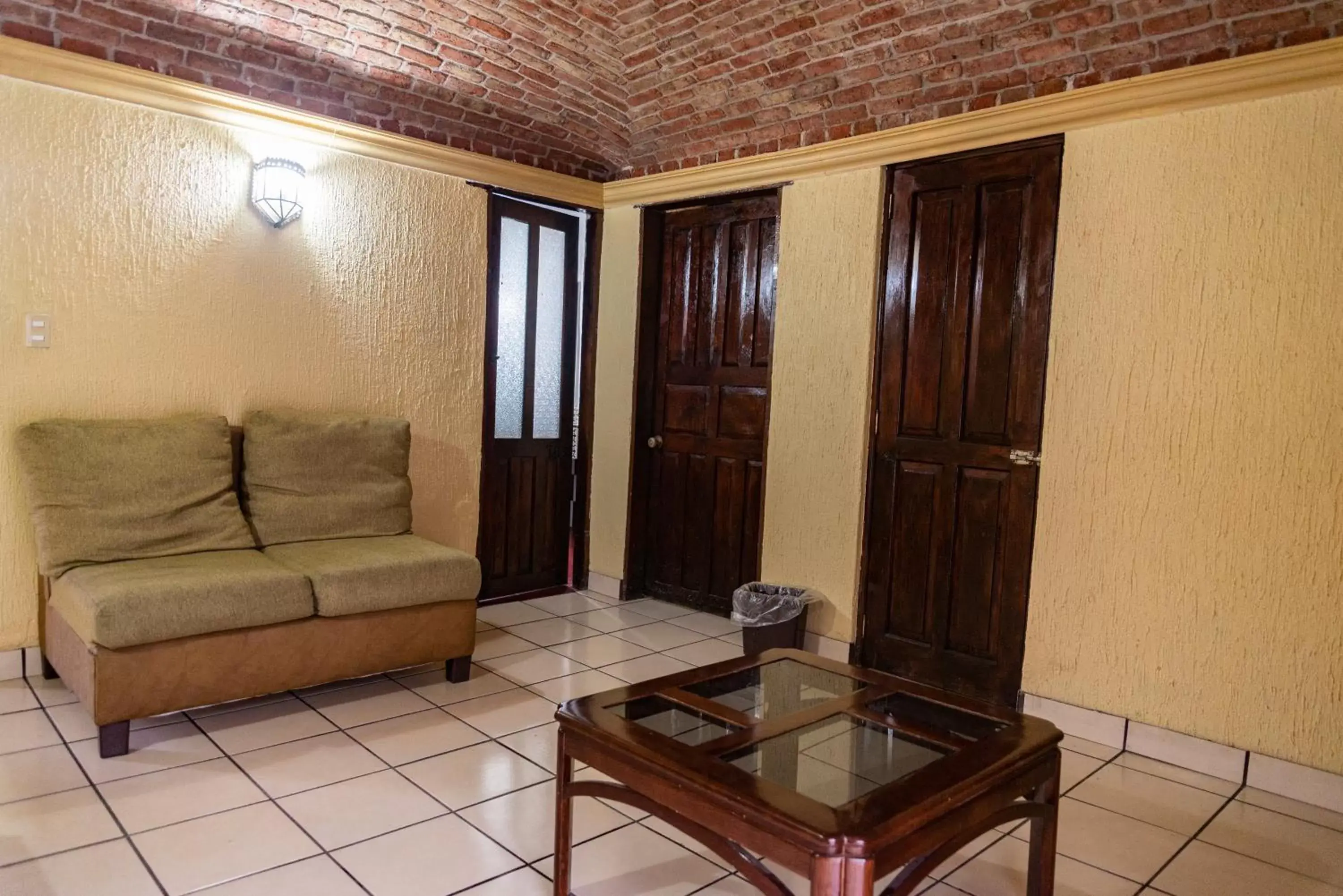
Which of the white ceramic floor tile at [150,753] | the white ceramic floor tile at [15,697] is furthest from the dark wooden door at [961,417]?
the white ceramic floor tile at [15,697]

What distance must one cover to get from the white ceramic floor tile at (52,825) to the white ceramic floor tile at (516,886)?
1.00 metres

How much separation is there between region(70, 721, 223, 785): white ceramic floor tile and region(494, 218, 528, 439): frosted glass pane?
2.31 metres

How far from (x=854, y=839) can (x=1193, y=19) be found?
2911 mm

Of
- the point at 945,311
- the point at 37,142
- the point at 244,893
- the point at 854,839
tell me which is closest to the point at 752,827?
the point at 854,839

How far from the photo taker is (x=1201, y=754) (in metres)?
3.11

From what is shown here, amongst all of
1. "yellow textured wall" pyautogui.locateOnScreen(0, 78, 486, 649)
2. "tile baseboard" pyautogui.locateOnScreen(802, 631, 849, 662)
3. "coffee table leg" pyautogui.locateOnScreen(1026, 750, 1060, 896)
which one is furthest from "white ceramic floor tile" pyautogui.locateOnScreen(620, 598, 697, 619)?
"coffee table leg" pyautogui.locateOnScreen(1026, 750, 1060, 896)

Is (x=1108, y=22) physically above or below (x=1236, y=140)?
above

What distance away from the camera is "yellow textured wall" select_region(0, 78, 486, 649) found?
332cm

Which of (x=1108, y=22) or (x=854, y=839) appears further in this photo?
(x=1108, y=22)

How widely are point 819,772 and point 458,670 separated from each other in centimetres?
213

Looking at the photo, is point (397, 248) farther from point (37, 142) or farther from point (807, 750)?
point (807, 750)

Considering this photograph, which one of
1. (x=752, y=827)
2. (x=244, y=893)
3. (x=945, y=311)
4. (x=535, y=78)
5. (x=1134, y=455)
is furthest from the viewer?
(x=535, y=78)

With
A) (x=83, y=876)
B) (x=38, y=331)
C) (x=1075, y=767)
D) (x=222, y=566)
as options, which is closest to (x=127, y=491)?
(x=222, y=566)

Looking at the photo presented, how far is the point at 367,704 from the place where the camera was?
3385mm
